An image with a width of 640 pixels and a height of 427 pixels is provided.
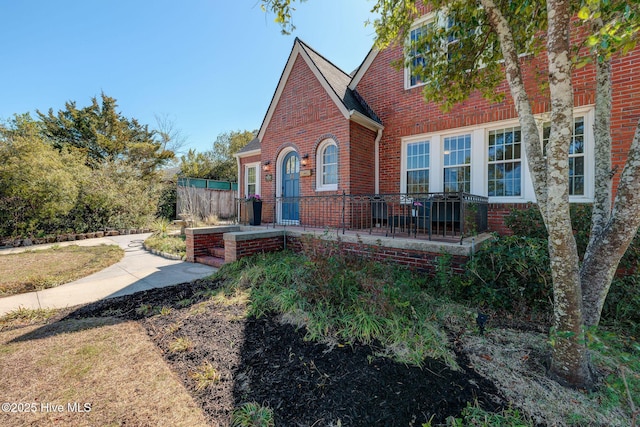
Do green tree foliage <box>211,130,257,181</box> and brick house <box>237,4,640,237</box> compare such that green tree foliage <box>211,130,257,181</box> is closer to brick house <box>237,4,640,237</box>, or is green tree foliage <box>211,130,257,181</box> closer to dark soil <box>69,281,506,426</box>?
brick house <box>237,4,640,237</box>

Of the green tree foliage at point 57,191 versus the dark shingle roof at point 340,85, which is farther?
the green tree foliage at point 57,191

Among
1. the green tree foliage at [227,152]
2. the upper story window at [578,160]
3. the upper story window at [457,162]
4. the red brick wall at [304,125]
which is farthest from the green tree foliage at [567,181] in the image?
the green tree foliage at [227,152]

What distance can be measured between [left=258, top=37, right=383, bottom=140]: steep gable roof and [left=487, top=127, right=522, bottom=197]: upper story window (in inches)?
123

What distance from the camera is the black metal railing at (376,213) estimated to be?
566 centimetres

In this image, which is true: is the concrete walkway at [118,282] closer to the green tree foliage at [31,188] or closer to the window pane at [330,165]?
the green tree foliage at [31,188]

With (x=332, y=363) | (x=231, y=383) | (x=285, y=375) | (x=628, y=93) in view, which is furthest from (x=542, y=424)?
(x=628, y=93)

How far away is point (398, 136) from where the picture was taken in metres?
7.75

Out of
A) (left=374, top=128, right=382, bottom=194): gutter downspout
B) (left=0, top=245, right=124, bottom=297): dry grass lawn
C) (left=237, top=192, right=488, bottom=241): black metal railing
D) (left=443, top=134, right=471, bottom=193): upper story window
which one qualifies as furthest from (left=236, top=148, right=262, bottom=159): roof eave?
(left=443, top=134, right=471, bottom=193): upper story window

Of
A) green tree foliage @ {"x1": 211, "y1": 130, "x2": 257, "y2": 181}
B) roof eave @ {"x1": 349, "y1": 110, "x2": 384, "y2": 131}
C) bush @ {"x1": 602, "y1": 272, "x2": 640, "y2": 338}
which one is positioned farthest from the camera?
green tree foliage @ {"x1": 211, "y1": 130, "x2": 257, "y2": 181}

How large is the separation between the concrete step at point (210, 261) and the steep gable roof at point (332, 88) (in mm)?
5209

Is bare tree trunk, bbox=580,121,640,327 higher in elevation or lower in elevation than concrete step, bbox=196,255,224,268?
higher

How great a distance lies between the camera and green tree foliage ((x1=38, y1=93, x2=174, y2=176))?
71.7ft

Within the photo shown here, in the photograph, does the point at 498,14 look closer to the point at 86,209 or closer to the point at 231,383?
the point at 231,383

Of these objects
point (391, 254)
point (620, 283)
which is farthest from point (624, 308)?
point (391, 254)
